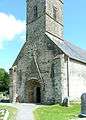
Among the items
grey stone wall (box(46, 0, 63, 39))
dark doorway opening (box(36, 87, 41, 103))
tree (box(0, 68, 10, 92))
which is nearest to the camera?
grey stone wall (box(46, 0, 63, 39))

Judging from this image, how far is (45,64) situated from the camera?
30.5 m

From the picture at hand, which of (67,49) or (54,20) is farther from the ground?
(54,20)

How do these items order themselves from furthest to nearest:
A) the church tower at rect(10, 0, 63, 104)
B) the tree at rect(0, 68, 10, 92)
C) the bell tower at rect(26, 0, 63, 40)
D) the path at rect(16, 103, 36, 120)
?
the tree at rect(0, 68, 10, 92), the bell tower at rect(26, 0, 63, 40), the church tower at rect(10, 0, 63, 104), the path at rect(16, 103, 36, 120)

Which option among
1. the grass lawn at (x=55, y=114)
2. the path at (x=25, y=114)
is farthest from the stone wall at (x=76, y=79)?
the path at (x=25, y=114)

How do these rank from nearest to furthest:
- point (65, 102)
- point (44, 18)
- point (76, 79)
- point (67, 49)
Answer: point (65, 102) < point (76, 79) < point (44, 18) < point (67, 49)

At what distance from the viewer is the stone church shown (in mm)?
28766

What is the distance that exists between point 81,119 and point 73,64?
16032 millimetres

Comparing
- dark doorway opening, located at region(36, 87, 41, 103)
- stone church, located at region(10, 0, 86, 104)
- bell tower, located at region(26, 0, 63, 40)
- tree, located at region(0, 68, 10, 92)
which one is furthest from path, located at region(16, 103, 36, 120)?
tree, located at region(0, 68, 10, 92)

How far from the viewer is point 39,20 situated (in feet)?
107

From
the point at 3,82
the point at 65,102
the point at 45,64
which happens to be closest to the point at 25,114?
the point at 65,102

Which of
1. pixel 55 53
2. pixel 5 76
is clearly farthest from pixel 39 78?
pixel 5 76

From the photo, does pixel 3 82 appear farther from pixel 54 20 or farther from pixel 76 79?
pixel 76 79

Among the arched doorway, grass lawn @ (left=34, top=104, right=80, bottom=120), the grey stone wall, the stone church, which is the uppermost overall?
the grey stone wall

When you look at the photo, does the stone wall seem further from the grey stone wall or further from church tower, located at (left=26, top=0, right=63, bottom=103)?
the grey stone wall
